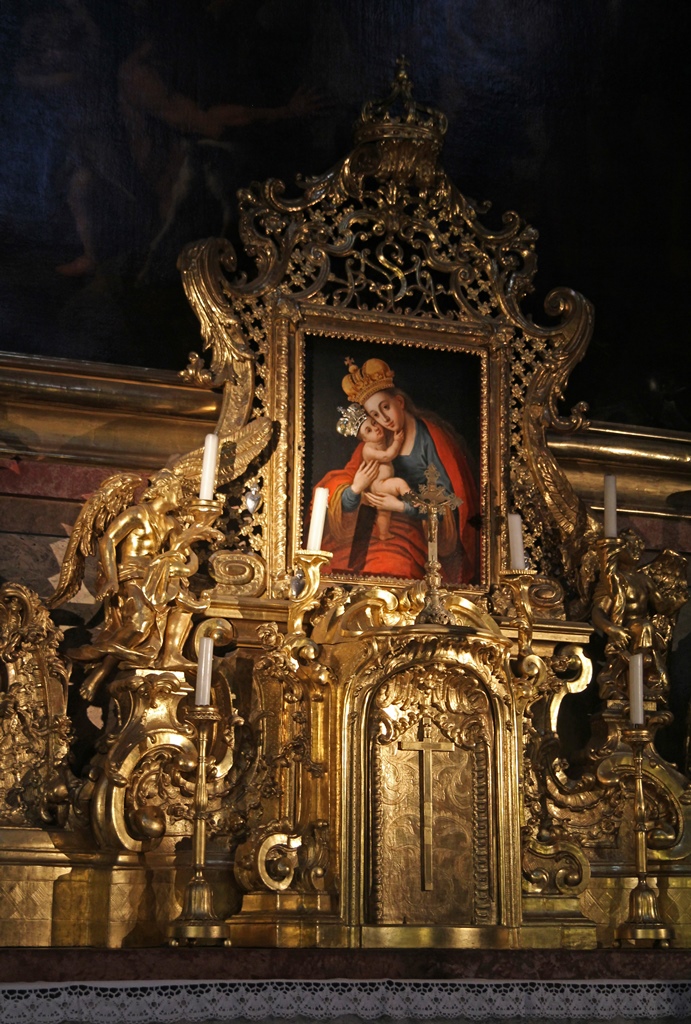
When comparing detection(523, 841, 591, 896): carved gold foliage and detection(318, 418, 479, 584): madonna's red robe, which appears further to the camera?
detection(318, 418, 479, 584): madonna's red robe

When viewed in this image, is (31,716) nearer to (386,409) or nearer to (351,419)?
(351,419)

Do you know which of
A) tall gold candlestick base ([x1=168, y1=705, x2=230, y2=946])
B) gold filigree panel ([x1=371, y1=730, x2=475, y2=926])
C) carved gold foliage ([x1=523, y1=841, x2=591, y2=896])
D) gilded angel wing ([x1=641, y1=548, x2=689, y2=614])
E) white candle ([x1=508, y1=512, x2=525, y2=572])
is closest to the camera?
tall gold candlestick base ([x1=168, y1=705, x2=230, y2=946])

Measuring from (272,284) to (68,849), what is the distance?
2.62 meters

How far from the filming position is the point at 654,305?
8.08 m

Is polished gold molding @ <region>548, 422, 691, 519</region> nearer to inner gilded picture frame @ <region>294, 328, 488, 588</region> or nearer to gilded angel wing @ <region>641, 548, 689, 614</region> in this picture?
gilded angel wing @ <region>641, 548, 689, 614</region>

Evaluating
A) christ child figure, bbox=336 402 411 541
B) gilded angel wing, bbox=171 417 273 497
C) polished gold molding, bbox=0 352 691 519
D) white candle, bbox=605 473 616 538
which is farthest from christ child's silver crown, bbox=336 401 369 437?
white candle, bbox=605 473 616 538

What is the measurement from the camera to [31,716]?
6230 millimetres

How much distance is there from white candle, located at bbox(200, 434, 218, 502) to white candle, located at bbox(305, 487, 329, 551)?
44 centimetres

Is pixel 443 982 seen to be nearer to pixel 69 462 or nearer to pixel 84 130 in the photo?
pixel 69 462

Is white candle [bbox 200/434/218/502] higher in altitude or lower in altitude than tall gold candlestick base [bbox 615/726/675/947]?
higher

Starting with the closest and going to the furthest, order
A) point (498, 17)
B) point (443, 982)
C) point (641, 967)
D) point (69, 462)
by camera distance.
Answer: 1. point (443, 982)
2. point (641, 967)
3. point (69, 462)
4. point (498, 17)

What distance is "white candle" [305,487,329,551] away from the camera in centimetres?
657

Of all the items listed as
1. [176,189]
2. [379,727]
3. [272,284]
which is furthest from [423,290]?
[379,727]

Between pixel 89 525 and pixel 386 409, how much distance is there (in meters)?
1.50
